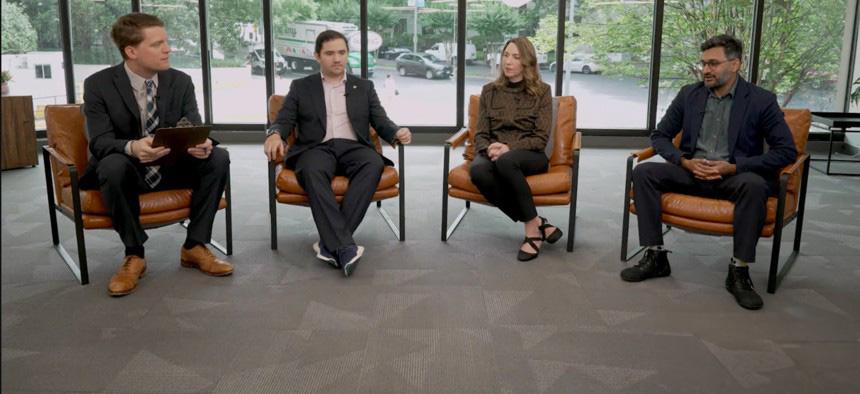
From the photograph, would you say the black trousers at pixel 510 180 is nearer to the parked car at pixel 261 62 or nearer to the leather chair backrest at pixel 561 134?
the leather chair backrest at pixel 561 134

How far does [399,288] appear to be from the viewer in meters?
3.33

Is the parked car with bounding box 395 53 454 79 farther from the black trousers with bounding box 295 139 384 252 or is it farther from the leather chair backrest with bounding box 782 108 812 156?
the leather chair backrest with bounding box 782 108 812 156

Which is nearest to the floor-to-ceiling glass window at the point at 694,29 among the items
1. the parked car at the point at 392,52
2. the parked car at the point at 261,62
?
the parked car at the point at 392,52

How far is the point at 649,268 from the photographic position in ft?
11.4

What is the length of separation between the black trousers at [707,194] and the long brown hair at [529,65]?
837 mm

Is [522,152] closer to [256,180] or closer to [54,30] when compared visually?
[256,180]

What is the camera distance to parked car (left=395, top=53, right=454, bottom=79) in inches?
325

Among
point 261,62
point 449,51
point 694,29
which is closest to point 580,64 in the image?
point 694,29

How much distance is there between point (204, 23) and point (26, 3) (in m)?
1.74

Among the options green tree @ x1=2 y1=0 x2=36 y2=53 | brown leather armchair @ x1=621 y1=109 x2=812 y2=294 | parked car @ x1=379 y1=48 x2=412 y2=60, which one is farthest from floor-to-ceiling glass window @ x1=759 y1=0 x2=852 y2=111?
green tree @ x1=2 y1=0 x2=36 y2=53

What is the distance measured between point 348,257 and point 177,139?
0.96 m

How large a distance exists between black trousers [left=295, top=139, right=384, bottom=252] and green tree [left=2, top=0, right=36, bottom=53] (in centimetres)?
510

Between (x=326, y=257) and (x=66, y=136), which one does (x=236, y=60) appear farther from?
(x=326, y=257)

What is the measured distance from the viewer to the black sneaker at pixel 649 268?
3.46 meters
